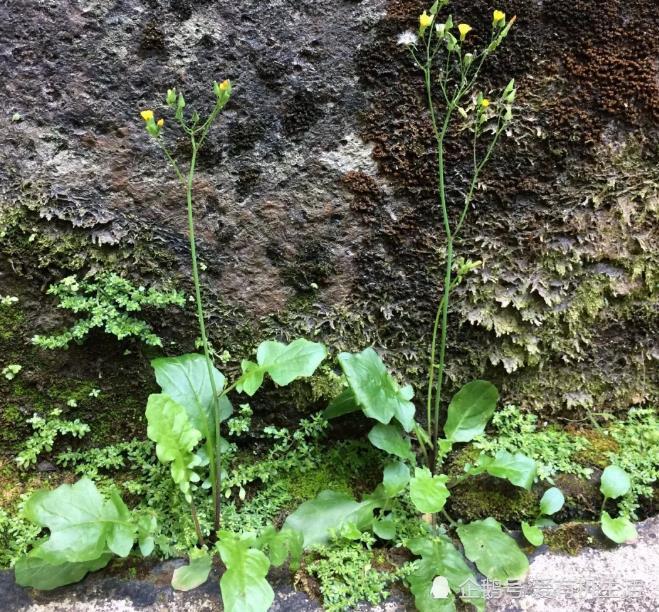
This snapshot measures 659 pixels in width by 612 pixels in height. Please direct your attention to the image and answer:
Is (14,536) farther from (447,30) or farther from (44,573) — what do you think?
(447,30)

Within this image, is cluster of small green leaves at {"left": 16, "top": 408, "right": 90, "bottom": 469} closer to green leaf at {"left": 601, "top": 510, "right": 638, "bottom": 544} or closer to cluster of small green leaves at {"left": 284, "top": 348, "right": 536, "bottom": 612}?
cluster of small green leaves at {"left": 284, "top": 348, "right": 536, "bottom": 612}

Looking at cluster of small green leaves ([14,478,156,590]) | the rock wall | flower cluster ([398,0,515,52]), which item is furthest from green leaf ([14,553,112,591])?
flower cluster ([398,0,515,52])

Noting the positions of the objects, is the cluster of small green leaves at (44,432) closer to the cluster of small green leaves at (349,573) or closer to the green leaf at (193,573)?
the green leaf at (193,573)

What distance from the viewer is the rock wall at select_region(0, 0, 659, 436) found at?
5.55ft

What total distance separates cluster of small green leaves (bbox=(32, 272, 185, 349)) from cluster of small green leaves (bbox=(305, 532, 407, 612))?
83 centimetres

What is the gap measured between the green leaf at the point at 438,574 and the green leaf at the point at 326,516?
0.16m

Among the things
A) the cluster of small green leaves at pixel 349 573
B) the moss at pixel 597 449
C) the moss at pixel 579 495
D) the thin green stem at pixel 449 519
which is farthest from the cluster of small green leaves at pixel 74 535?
the moss at pixel 597 449

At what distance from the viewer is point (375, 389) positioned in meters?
1.64

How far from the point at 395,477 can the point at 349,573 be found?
0.33 m

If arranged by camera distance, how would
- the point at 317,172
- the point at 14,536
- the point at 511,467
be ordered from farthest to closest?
the point at 317,172
the point at 511,467
the point at 14,536

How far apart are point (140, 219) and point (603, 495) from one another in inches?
68.7

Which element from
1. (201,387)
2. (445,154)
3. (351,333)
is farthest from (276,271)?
(445,154)

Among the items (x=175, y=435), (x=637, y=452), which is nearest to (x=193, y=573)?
(x=175, y=435)

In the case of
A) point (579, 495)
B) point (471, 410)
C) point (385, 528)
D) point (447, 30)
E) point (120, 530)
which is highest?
point (447, 30)
